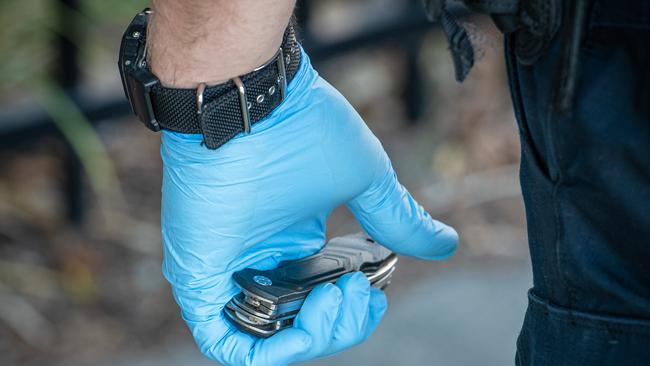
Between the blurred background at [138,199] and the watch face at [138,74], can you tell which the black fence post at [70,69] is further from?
the watch face at [138,74]

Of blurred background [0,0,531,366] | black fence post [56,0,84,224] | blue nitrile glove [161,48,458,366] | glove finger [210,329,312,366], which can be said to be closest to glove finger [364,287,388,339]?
blue nitrile glove [161,48,458,366]

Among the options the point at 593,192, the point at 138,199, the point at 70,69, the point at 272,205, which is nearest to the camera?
the point at 593,192

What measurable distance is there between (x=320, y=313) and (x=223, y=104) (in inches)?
14.0

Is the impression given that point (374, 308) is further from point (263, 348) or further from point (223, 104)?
point (223, 104)

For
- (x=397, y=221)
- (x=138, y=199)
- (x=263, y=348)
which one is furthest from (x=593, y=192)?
(x=138, y=199)

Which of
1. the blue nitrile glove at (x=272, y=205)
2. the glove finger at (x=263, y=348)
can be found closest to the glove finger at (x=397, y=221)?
the blue nitrile glove at (x=272, y=205)

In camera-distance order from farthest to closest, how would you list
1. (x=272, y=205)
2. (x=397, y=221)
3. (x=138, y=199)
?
(x=138, y=199) → (x=397, y=221) → (x=272, y=205)

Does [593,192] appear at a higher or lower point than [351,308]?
higher

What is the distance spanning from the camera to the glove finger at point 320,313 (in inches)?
60.9

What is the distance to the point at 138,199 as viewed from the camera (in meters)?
3.48

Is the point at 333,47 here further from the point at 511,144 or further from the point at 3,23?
the point at 3,23

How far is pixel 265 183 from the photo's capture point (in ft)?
4.95

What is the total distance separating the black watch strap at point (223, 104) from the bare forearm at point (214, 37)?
0.05 ft

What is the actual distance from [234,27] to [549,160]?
1.52 feet
